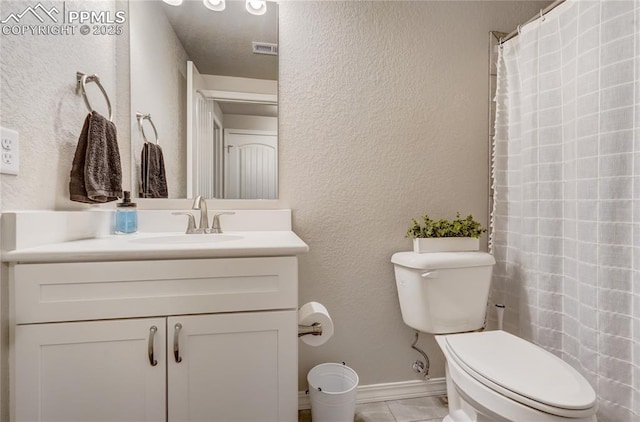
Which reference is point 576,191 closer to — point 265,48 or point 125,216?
point 265,48

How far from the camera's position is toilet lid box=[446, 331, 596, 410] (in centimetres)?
84

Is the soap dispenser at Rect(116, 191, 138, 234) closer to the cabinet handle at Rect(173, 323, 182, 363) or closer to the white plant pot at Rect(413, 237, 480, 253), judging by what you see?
the cabinet handle at Rect(173, 323, 182, 363)

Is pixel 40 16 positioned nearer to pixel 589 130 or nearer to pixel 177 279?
pixel 177 279

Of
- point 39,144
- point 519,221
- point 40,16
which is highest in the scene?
point 40,16

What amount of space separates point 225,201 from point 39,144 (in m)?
0.66

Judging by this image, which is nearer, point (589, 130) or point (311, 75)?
point (589, 130)

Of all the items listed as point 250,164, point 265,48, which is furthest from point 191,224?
point 265,48

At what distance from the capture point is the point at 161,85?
56.1 inches

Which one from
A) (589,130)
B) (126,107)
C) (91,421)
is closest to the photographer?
(91,421)

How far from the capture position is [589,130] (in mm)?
1109

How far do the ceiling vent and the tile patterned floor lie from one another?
1681mm

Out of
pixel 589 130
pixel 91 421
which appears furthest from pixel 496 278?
pixel 91 421

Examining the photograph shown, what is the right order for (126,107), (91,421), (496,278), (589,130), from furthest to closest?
(496,278)
(126,107)
(589,130)
(91,421)

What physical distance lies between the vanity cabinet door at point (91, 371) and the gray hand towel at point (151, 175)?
701mm
